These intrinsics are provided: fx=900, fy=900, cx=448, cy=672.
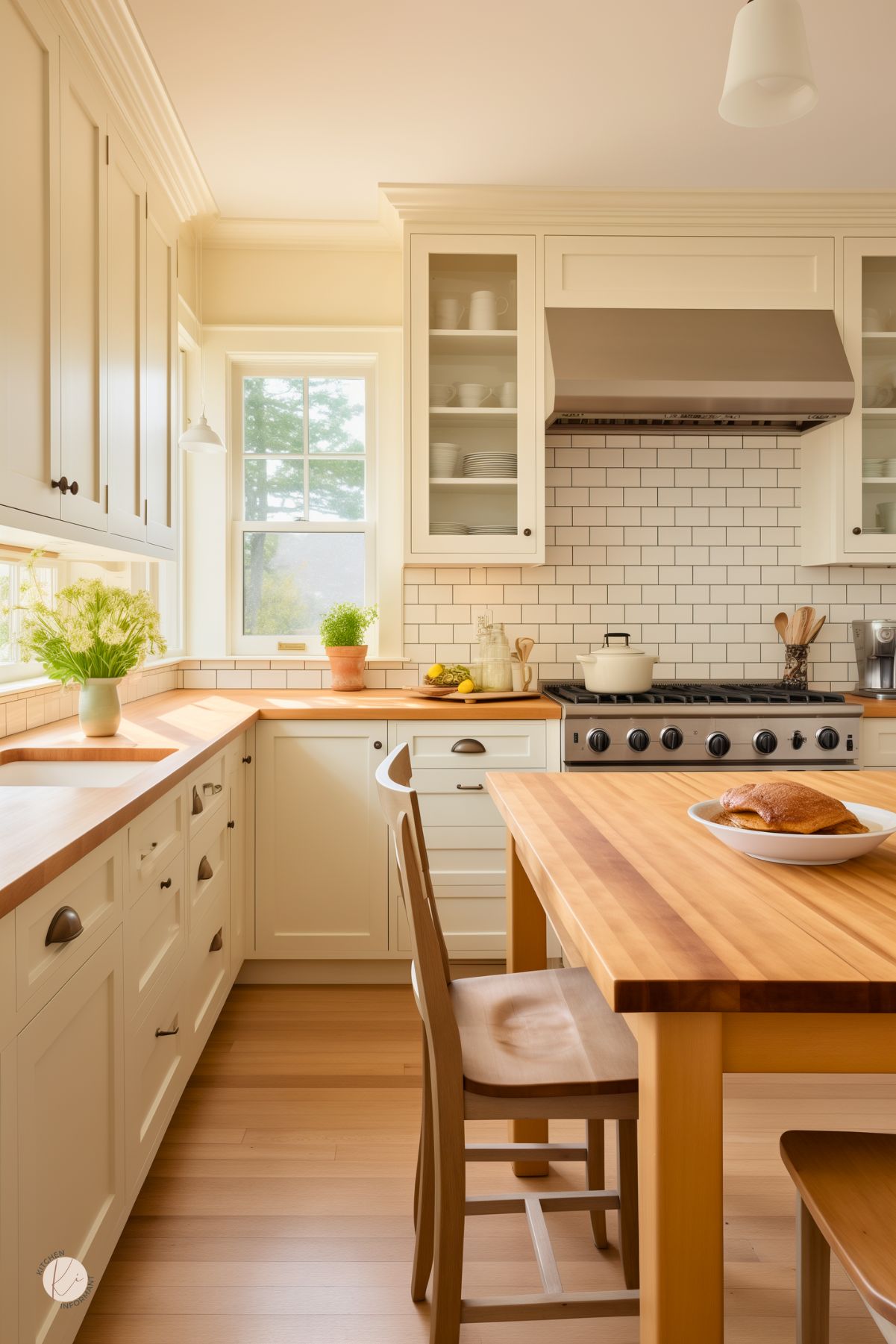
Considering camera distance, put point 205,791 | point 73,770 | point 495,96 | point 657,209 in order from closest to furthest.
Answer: point 73,770
point 205,791
point 495,96
point 657,209

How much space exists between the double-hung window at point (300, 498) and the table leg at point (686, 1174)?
10.0 ft

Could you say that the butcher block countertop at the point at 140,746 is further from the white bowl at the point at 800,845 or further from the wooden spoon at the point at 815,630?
the wooden spoon at the point at 815,630

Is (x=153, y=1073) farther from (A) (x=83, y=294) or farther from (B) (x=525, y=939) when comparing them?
(A) (x=83, y=294)

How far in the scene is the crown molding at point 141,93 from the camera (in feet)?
7.09

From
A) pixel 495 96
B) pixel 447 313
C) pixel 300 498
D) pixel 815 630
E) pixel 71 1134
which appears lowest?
pixel 71 1134

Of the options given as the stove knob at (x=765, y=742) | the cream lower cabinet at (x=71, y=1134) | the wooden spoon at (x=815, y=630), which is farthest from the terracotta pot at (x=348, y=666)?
the cream lower cabinet at (x=71, y=1134)

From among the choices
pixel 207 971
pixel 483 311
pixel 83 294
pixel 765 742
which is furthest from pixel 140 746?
pixel 483 311

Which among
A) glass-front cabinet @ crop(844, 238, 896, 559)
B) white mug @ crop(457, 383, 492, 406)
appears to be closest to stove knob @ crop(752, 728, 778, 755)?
glass-front cabinet @ crop(844, 238, 896, 559)

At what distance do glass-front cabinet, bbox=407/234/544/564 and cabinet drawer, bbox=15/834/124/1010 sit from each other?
6.62ft

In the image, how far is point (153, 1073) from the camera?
1886 mm

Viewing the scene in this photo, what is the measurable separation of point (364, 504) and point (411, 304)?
84cm

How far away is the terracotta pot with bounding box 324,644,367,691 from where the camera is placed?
3.55m

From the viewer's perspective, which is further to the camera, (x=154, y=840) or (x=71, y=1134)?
(x=154, y=840)

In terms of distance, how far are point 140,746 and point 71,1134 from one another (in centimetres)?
101
